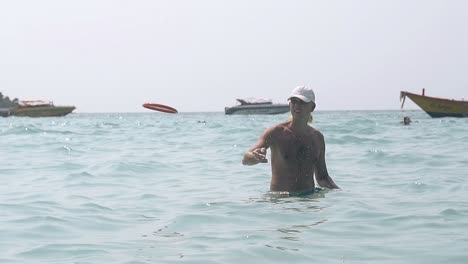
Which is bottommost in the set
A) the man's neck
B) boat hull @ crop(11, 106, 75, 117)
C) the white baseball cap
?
boat hull @ crop(11, 106, 75, 117)

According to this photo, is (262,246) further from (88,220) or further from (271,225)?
(88,220)

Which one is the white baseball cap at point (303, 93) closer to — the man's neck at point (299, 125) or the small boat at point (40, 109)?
the man's neck at point (299, 125)

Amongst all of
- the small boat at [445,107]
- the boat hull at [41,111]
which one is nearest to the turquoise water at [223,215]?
the small boat at [445,107]

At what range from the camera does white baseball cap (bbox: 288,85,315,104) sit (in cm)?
684

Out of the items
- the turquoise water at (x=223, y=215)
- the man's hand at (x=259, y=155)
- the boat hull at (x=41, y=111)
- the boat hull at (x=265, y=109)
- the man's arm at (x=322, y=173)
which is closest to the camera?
the turquoise water at (x=223, y=215)

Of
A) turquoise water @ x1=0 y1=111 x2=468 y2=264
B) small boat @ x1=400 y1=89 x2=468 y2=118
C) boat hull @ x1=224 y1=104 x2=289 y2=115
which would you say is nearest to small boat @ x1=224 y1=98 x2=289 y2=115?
boat hull @ x1=224 y1=104 x2=289 y2=115

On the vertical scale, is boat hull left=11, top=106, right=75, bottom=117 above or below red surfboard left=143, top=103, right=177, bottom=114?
below

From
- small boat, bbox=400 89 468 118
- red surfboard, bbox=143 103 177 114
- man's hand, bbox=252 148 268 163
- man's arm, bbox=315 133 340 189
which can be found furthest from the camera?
small boat, bbox=400 89 468 118

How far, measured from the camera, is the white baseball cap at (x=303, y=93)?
684cm

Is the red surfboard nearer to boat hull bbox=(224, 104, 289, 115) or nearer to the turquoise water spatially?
the turquoise water

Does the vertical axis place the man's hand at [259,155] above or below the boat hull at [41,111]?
above

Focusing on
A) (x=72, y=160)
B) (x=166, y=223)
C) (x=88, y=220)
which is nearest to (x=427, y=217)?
(x=166, y=223)

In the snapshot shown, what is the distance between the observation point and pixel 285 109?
232 feet

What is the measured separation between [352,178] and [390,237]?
4849mm
